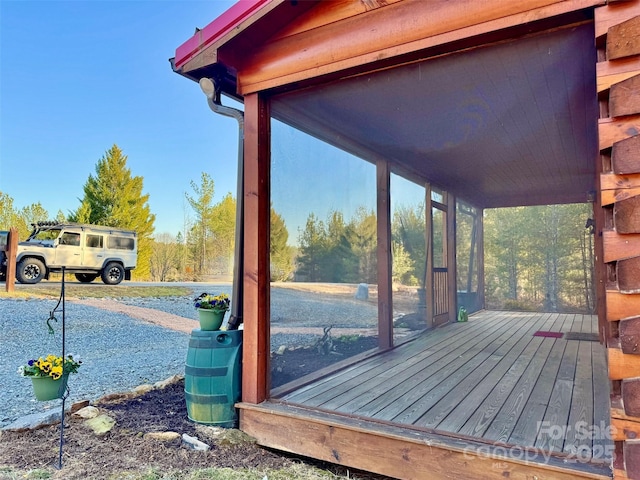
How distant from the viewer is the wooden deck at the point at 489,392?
1.91m

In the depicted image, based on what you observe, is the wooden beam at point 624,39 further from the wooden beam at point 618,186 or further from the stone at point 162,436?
the stone at point 162,436

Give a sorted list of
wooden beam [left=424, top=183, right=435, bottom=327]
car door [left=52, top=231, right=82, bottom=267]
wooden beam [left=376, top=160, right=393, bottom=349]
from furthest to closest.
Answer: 1. car door [left=52, top=231, right=82, bottom=267]
2. wooden beam [left=424, top=183, right=435, bottom=327]
3. wooden beam [left=376, top=160, right=393, bottom=349]

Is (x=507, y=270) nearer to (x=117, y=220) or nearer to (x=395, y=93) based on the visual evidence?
(x=395, y=93)

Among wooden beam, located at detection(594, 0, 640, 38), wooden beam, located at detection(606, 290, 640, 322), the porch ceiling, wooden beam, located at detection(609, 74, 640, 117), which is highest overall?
the porch ceiling

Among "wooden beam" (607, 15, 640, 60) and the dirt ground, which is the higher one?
"wooden beam" (607, 15, 640, 60)

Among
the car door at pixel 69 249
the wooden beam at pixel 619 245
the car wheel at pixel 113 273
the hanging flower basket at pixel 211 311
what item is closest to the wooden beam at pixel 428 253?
the hanging flower basket at pixel 211 311

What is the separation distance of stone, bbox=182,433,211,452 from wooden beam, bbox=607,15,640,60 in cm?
252

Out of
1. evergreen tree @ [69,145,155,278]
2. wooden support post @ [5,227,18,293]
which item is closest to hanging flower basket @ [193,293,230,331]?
wooden support post @ [5,227,18,293]

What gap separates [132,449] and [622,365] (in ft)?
7.37

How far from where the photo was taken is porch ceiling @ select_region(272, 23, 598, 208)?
2027 mm

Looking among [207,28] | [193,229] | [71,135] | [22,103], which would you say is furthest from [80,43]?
[207,28]

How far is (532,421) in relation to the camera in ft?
6.77

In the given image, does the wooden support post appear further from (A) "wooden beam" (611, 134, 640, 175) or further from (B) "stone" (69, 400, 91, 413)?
(A) "wooden beam" (611, 134, 640, 175)

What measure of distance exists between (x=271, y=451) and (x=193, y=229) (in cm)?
1415
